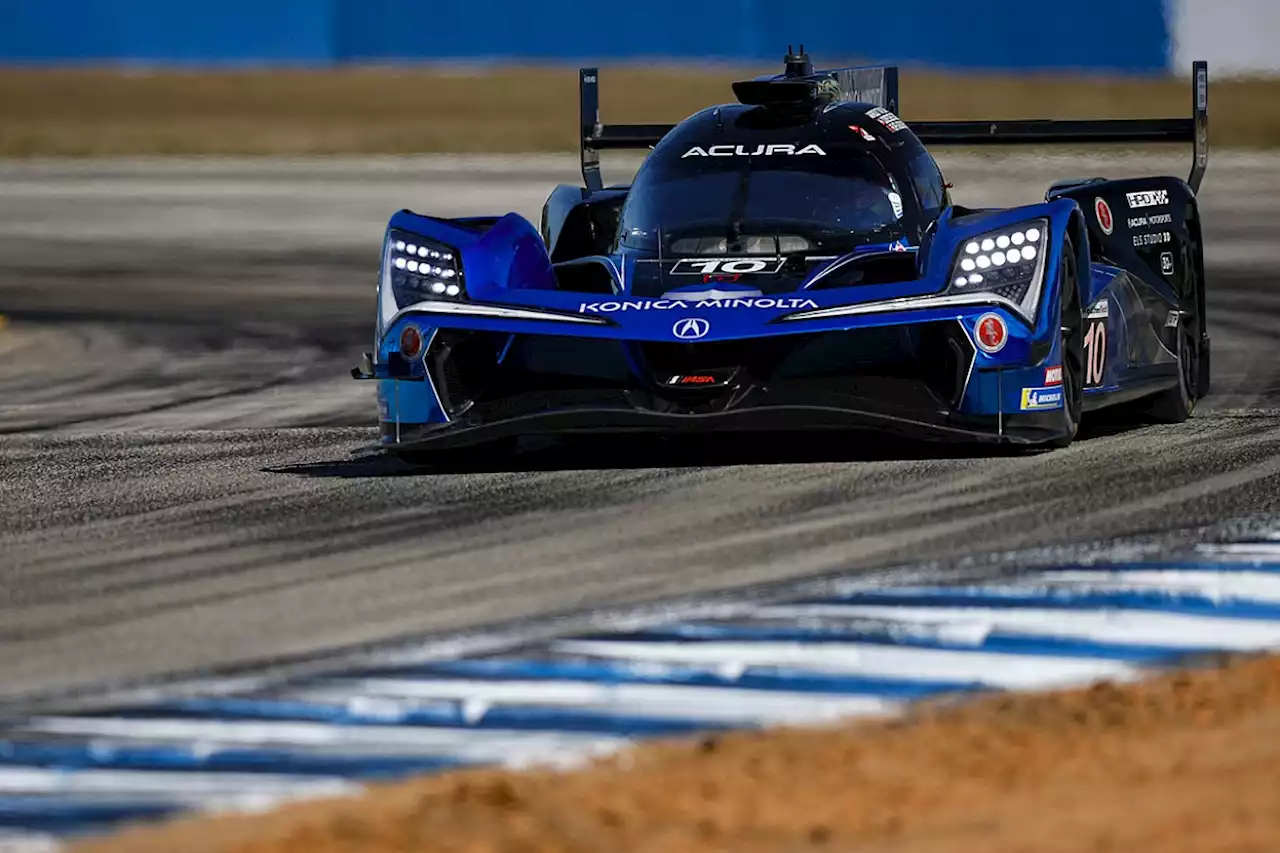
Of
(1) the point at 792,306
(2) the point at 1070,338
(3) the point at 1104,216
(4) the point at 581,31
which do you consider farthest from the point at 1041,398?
(4) the point at 581,31

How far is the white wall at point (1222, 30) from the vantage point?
31406 mm

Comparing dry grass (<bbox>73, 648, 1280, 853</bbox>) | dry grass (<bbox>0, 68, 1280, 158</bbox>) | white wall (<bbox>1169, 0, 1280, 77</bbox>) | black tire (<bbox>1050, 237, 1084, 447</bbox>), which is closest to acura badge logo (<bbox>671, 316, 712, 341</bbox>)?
black tire (<bbox>1050, 237, 1084, 447</bbox>)

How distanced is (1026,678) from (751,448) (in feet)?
12.0

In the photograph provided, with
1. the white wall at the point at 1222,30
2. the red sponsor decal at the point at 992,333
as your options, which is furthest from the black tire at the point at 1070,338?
the white wall at the point at 1222,30

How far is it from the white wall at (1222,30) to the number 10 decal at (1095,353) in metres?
21.8

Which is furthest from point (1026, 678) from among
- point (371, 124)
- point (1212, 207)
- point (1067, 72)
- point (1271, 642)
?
point (371, 124)

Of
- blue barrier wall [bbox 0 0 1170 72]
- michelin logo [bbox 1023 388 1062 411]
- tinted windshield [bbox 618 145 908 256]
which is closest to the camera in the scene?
michelin logo [bbox 1023 388 1062 411]

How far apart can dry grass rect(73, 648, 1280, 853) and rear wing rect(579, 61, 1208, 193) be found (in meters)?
5.61

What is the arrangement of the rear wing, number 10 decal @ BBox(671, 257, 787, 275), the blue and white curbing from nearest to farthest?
1. the blue and white curbing
2. number 10 decal @ BBox(671, 257, 787, 275)
3. the rear wing

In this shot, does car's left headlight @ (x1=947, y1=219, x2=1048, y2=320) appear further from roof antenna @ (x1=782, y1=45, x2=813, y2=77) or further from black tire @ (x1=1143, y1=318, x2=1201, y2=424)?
roof antenna @ (x1=782, y1=45, x2=813, y2=77)

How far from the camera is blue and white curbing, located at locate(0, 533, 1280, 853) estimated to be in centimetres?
460

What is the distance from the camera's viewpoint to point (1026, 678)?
5.23 meters

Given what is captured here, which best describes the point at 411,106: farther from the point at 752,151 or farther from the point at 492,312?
the point at 492,312

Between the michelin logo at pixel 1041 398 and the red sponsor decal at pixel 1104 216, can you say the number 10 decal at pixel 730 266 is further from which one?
the red sponsor decal at pixel 1104 216
